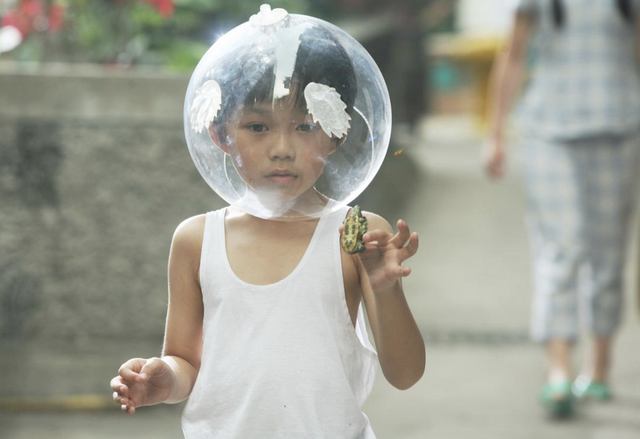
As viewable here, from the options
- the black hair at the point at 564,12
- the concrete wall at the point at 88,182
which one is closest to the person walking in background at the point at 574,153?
the black hair at the point at 564,12

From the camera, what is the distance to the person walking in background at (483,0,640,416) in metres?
4.43

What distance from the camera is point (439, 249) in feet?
25.9

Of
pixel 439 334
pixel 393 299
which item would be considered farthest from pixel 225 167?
pixel 439 334

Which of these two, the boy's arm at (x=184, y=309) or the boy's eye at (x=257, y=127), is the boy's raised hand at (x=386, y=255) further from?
the boy's arm at (x=184, y=309)

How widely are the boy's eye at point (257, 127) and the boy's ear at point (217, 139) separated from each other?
7 centimetres

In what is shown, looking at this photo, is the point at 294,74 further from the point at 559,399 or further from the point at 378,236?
the point at 559,399

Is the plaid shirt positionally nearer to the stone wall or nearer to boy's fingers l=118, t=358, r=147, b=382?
the stone wall

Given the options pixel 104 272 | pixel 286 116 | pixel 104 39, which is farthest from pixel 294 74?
pixel 104 39

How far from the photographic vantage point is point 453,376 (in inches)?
205

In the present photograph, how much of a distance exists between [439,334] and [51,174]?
2300 millimetres

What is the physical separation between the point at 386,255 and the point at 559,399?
Result: 282 cm

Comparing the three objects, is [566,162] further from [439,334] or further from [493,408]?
[439,334]

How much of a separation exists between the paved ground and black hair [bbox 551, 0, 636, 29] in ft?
5.34

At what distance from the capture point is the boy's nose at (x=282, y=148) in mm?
1906
